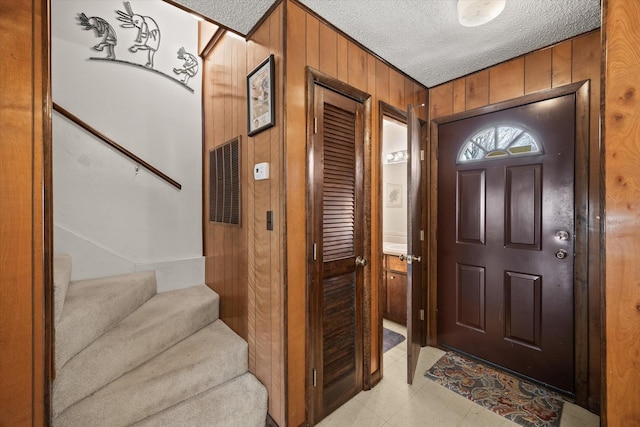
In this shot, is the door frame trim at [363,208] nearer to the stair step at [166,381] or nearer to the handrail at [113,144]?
the stair step at [166,381]

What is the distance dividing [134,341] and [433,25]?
106 inches

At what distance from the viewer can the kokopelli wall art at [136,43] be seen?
2.05 meters

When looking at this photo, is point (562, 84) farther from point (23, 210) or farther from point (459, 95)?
point (23, 210)

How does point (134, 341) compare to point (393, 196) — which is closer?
point (134, 341)

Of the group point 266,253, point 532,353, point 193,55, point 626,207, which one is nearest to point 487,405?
point 532,353

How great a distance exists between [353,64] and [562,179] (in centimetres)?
170

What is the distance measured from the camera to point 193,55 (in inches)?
99.3

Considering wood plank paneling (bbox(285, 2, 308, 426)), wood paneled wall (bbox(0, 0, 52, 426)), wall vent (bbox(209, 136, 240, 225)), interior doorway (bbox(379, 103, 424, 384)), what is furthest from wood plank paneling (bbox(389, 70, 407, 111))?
wood paneled wall (bbox(0, 0, 52, 426))

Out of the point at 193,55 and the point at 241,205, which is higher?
the point at 193,55

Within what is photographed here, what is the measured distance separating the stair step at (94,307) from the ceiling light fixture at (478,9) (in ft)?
8.76

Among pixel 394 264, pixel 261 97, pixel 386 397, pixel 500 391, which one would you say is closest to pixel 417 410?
pixel 386 397

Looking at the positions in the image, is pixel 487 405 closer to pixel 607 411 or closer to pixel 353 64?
pixel 607 411

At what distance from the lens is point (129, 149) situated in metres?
2.18

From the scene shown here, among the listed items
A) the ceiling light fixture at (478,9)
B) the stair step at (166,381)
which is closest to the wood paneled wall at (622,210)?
→ the ceiling light fixture at (478,9)
